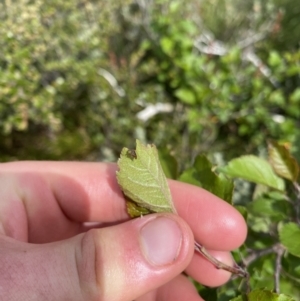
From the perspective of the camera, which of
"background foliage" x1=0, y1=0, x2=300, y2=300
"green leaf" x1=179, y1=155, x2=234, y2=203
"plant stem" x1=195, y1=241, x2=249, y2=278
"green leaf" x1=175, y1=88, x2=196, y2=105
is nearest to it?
"plant stem" x1=195, y1=241, x2=249, y2=278

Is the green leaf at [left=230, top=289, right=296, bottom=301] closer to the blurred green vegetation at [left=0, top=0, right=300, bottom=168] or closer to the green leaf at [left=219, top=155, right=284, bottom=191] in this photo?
the green leaf at [left=219, top=155, right=284, bottom=191]

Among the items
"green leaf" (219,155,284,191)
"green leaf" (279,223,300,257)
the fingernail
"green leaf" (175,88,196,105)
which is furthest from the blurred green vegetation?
the fingernail

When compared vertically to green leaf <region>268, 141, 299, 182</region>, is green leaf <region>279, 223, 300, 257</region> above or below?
below

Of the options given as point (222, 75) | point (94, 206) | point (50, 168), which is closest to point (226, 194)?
point (94, 206)

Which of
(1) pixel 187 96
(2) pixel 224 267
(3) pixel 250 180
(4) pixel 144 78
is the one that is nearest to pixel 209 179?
(3) pixel 250 180

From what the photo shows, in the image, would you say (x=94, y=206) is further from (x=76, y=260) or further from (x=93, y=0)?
(x=93, y=0)
